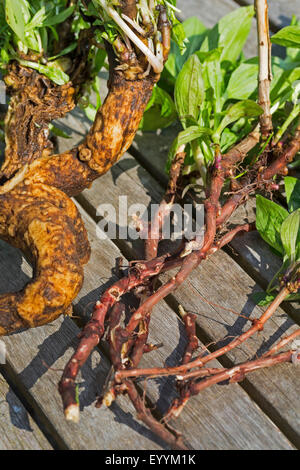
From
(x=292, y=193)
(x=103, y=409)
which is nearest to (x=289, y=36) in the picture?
(x=292, y=193)

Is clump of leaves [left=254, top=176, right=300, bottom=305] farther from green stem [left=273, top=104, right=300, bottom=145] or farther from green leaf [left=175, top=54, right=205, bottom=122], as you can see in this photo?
green leaf [left=175, top=54, right=205, bottom=122]

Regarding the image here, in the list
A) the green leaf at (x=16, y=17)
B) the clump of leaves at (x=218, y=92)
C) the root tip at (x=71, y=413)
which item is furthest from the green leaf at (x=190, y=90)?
the root tip at (x=71, y=413)

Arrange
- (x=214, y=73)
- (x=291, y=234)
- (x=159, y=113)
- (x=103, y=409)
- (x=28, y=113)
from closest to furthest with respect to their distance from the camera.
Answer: (x=103, y=409) → (x=291, y=234) → (x=28, y=113) → (x=214, y=73) → (x=159, y=113)

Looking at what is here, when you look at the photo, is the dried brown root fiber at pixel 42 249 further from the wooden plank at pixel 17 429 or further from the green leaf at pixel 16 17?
the green leaf at pixel 16 17

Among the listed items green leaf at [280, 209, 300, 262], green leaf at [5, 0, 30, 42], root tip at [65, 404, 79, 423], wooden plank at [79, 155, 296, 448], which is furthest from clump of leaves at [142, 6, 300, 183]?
root tip at [65, 404, 79, 423]

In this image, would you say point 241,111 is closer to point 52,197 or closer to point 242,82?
point 242,82
